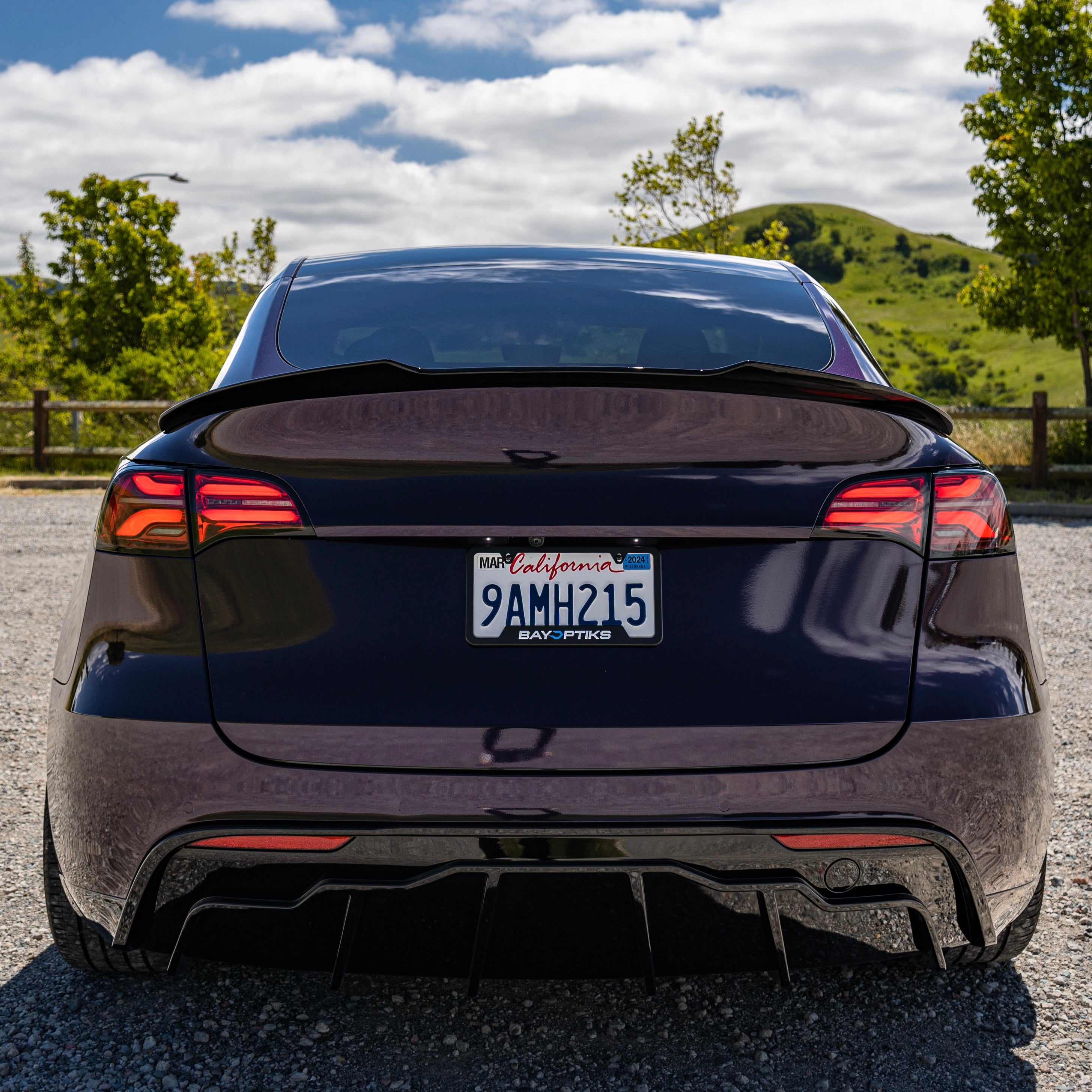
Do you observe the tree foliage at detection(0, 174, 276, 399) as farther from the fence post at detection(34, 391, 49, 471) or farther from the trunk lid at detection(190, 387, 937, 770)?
the trunk lid at detection(190, 387, 937, 770)

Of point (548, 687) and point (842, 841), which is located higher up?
point (548, 687)

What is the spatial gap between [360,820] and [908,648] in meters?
1.01

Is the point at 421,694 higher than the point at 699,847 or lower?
higher

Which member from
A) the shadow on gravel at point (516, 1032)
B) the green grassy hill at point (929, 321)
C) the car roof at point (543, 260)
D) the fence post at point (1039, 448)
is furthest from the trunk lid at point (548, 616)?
the green grassy hill at point (929, 321)

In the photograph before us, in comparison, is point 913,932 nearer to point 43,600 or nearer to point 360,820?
point 360,820

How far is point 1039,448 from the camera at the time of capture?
51.4 ft

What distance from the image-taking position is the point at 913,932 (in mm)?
2027

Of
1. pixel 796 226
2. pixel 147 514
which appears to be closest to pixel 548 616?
pixel 147 514

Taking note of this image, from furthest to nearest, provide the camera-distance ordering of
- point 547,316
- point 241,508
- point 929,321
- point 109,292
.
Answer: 1. point 929,321
2. point 109,292
3. point 547,316
4. point 241,508

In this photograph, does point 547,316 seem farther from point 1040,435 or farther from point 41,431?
point 41,431

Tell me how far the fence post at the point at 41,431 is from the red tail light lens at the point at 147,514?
60.9 feet

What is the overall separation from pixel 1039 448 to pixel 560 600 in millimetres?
15507

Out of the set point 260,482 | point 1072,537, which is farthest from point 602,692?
point 1072,537

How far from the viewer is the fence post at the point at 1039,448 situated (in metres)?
15.6
